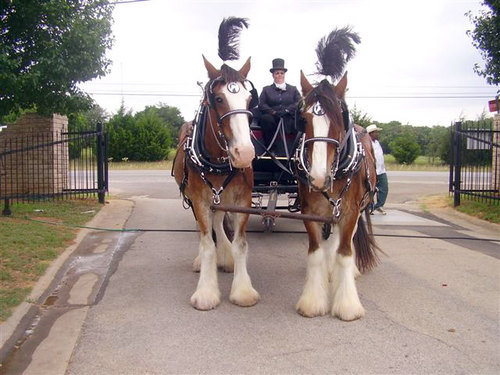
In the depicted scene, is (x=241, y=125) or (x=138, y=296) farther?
(x=138, y=296)

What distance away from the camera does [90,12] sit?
33.5 ft

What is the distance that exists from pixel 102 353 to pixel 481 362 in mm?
2917

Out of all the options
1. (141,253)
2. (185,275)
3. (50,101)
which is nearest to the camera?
(185,275)

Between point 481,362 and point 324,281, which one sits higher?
point 324,281

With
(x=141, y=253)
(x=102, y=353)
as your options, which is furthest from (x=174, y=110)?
(x=102, y=353)

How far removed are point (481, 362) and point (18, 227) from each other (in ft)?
23.2

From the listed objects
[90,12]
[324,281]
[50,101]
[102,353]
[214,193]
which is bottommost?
[102,353]

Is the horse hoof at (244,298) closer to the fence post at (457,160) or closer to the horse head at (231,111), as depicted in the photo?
the horse head at (231,111)

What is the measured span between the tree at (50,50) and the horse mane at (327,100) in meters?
6.17

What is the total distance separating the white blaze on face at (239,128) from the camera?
13.5ft

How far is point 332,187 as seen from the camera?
459 centimetres

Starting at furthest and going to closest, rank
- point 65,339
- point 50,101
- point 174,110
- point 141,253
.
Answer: point 174,110, point 50,101, point 141,253, point 65,339

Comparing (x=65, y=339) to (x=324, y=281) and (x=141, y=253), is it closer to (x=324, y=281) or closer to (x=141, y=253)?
(x=324, y=281)

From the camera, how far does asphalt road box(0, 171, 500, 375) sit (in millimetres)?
3631
